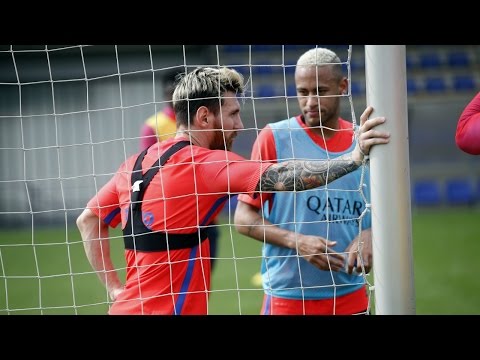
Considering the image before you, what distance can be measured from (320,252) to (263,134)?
61 cm

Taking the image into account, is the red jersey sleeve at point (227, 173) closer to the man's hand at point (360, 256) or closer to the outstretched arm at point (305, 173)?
the outstretched arm at point (305, 173)

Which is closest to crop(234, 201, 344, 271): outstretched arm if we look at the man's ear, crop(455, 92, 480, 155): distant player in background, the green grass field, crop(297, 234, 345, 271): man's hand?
crop(297, 234, 345, 271): man's hand

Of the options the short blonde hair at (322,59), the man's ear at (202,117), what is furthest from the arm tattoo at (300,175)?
the short blonde hair at (322,59)

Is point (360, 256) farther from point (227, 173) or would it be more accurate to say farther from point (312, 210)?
point (227, 173)

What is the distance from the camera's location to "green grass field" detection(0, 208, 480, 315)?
5.67 m

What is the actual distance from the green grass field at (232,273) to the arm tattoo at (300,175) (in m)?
1.87

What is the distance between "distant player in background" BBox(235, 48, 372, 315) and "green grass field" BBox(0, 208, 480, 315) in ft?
4.05

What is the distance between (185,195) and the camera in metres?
2.38

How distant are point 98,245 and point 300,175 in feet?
2.94

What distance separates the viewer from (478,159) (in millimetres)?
13023

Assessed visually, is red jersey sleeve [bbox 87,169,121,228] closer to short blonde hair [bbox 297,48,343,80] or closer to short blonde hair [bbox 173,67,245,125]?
short blonde hair [bbox 173,67,245,125]

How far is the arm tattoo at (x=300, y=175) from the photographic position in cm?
237
